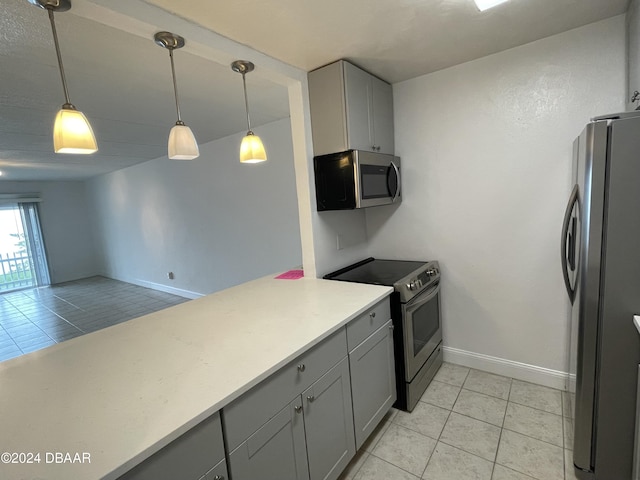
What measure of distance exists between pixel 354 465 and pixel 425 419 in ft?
1.92

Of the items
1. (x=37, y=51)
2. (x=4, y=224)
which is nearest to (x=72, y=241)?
(x=4, y=224)

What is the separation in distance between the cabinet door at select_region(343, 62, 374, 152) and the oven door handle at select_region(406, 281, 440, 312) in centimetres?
111

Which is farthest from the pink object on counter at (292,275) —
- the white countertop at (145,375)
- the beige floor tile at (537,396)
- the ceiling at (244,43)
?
the beige floor tile at (537,396)

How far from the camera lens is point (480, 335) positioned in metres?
2.41

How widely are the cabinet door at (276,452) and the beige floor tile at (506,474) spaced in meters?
1.01

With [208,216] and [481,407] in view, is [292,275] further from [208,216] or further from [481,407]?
[208,216]

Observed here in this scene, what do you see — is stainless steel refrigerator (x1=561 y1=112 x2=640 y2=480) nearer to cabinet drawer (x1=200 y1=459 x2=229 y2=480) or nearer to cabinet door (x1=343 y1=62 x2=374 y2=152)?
cabinet door (x1=343 y1=62 x2=374 y2=152)

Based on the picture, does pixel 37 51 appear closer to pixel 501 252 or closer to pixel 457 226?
pixel 457 226

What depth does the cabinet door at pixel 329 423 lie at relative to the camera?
1319 mm

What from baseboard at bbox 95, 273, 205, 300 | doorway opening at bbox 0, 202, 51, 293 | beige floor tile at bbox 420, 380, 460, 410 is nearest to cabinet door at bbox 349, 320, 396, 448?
beige floor tile at bbox 420, 380, 460, 410

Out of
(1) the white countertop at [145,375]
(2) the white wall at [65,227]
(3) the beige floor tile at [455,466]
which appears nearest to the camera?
(1) the white countertop at [145,375]

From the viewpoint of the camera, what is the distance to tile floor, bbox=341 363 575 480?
1584mm

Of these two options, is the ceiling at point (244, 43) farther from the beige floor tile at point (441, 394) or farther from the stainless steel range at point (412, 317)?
the beige floor tile at point (441, 394)

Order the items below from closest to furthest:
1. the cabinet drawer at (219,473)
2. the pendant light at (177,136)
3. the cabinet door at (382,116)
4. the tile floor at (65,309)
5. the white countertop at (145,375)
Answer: the white countertop at (145,375), the cabinet drawer at (219,473), the pendant light at (177,136), the cabinet door at (382,116), the tile floor at (65,309)
